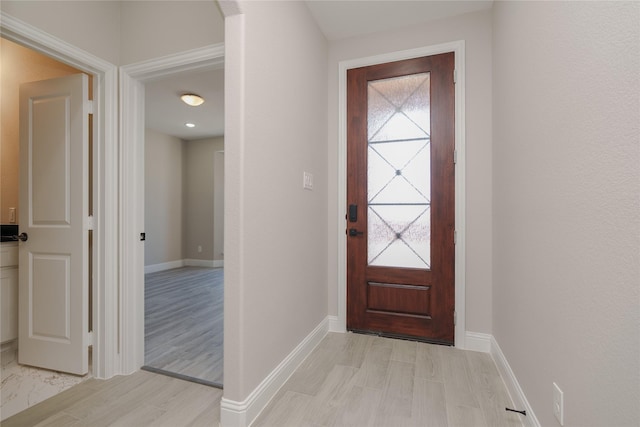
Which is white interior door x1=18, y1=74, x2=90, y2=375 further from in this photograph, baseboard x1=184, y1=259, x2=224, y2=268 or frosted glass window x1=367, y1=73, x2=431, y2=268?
baseboard x1=184, y1=259, x2=224, y2=268

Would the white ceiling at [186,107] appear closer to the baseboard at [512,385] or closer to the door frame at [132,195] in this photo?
the door frame at [132,195]

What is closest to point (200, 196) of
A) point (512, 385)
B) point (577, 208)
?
point (512, 385)

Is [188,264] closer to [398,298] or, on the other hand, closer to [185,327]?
[185,327]

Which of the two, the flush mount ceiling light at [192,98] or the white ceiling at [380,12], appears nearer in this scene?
the white ceiling at [380,12]

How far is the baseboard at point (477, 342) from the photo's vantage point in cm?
230

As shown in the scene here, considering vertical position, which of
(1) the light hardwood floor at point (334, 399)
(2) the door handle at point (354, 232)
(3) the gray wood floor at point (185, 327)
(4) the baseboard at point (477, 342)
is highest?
(2) the door handle at point (354, 232)

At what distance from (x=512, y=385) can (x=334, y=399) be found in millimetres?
1047

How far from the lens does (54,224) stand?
2.02 m

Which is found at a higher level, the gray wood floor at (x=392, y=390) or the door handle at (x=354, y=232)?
the door handle at (x=354, y=232)

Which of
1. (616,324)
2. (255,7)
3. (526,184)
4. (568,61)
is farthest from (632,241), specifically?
(255,7)

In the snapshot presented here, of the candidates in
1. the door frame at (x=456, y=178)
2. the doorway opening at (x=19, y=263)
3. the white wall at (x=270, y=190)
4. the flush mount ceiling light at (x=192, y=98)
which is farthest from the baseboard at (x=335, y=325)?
the flush mount ceiling light at (x=192, y=98)

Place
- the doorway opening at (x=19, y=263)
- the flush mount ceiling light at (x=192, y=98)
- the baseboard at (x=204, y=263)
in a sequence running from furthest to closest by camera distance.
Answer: the baseboard at (x=204, y=263) < the flush mount ceiling light at (x=192, y=98) < the doorway opening at (x=19, y=263)

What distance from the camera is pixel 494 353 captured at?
2170 mm

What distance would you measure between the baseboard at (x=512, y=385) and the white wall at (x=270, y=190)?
1355mm
